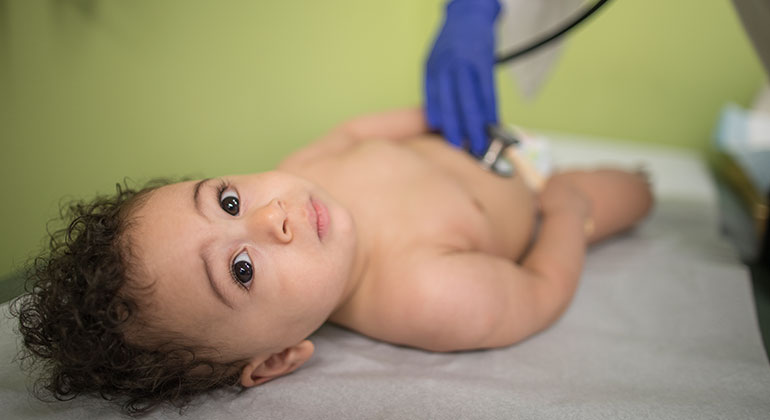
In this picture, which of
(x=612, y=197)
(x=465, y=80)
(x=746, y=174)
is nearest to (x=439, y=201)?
(x=465, y=80)

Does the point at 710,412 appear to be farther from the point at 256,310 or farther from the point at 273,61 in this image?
the point at 273,61

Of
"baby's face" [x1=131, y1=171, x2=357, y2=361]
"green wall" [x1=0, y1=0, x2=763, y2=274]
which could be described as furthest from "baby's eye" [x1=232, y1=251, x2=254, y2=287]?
"green wall" [x1=0, y1=0, x2=763, y2=274]

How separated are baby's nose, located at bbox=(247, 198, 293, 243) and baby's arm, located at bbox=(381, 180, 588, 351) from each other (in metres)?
0.24

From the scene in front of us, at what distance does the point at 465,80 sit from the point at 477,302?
0.58 metres

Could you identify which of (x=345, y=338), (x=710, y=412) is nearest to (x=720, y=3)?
(x=710, y=412)

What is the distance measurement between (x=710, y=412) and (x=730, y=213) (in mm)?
1025

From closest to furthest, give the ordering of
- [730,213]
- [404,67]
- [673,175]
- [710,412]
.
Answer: [710,412] < [730,213] < [673,175] < [404,67]

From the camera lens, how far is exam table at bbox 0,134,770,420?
2.55 ft

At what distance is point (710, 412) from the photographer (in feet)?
2.54

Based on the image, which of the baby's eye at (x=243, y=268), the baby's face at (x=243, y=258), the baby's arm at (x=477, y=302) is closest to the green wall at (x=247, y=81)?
the baby's face at (x=243, y=258)

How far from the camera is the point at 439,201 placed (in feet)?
3.51

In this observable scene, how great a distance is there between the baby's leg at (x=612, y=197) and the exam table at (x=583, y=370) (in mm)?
94

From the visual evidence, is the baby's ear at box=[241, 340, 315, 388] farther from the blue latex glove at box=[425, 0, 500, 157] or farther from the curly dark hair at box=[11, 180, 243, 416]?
the blue latex glove at box=[425, 0, 500, 157]

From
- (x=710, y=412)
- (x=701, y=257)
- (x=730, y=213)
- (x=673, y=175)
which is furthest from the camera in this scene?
(x=673, y=175)
